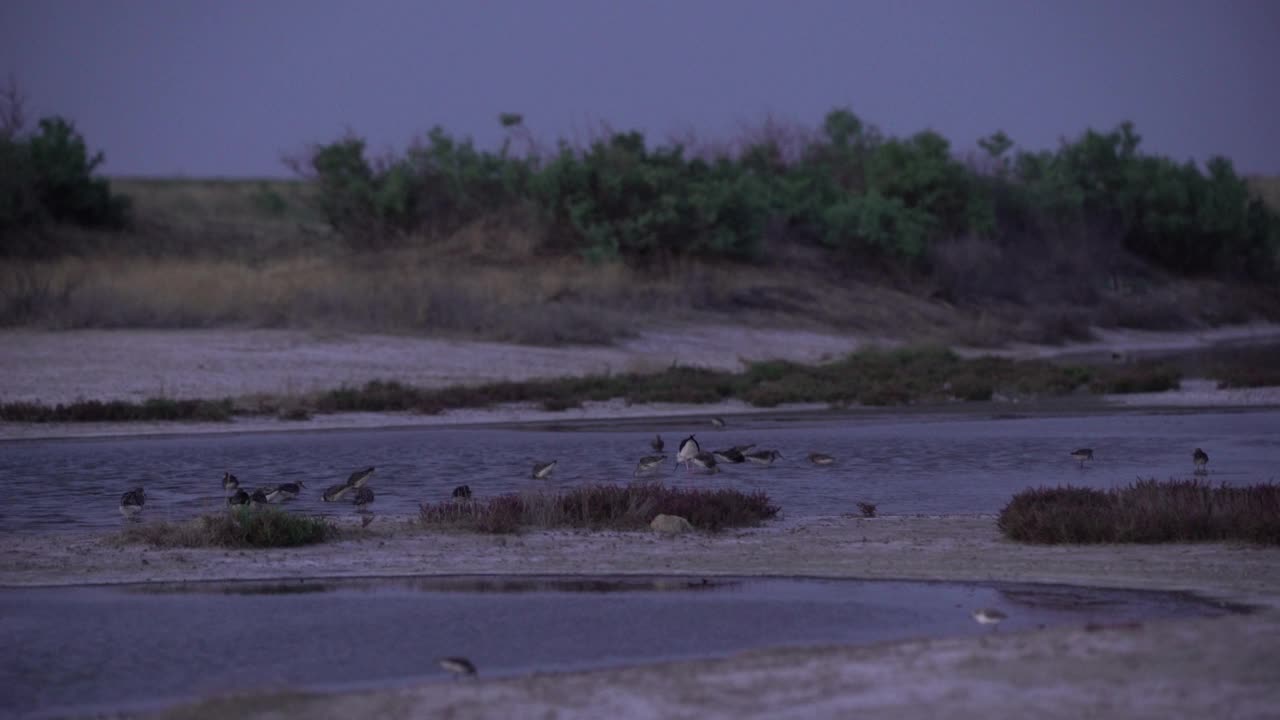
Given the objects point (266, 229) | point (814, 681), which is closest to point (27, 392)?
point (814, 681)

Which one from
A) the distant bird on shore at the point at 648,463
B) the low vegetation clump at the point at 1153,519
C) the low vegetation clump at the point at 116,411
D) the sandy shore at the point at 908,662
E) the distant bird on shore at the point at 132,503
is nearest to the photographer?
the sandy shore at the point at 908,662

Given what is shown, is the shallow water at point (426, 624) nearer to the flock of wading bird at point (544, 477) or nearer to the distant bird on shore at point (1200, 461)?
the flock of wading bird at point (544, 477)

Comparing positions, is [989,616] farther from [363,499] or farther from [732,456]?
[732,456]

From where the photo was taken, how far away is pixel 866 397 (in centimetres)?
2956

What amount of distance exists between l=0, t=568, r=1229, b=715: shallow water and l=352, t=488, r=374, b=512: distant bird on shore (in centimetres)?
370

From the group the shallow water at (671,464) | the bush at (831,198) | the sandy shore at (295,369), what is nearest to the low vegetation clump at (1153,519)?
the shallow water at (671,464)

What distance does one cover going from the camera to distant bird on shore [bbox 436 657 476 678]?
8.55 m

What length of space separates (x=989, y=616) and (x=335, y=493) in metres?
8.49

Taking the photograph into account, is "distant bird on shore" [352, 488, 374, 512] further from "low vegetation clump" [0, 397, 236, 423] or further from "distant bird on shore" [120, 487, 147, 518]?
"low vegetation clump" [0, 397, 236, 423]

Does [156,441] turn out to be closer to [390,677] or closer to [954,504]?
[954,504]

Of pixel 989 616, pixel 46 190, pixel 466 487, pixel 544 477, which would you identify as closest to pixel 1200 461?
pixel 544 477

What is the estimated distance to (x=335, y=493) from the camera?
16.0m

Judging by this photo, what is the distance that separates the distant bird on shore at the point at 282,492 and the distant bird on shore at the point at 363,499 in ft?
2.19

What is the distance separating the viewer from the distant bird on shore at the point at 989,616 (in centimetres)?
954
